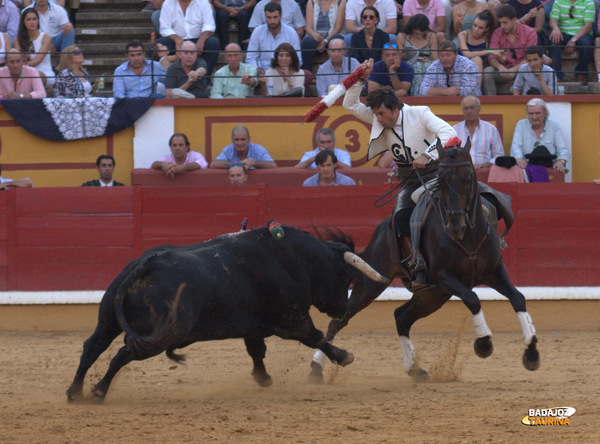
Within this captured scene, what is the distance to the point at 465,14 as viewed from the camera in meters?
10.4

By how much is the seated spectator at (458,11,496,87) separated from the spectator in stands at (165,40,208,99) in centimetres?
284

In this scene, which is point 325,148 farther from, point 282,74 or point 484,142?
point 484,142

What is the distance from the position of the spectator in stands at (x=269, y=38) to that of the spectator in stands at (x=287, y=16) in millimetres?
325

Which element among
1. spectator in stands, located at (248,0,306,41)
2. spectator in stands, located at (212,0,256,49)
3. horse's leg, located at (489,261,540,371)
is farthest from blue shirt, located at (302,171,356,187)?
horse's leg, located at (489,261,540,371)

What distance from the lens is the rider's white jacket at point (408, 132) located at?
620 centimetres

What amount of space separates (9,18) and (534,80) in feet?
19.9

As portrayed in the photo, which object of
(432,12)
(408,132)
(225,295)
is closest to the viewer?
(225,295)

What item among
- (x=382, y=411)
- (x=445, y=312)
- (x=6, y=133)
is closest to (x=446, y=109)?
(x=445, y=312)

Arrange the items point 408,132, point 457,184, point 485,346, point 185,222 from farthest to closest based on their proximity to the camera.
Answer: point 185,222, point 408,132, point 485,346, point 457,184

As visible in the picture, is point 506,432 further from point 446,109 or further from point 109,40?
point 109,40

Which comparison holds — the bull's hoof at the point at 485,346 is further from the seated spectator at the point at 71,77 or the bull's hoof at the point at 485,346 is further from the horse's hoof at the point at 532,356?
the seated spectator at the point at 71,77

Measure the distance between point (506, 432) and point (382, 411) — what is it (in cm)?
76

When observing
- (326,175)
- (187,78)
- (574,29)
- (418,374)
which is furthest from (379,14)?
(418,374)

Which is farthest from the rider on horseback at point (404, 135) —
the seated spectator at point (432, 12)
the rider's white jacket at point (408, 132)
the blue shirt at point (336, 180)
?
the seated spectator at point (432, 12)
